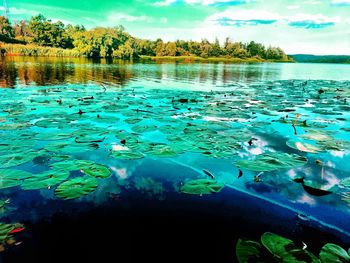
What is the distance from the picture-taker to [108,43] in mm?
82375

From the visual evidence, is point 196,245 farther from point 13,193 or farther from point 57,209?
point 13,193

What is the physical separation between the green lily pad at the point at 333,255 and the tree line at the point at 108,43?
Result: 8555 centimetres

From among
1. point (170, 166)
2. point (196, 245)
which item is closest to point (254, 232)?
point (196, 245)

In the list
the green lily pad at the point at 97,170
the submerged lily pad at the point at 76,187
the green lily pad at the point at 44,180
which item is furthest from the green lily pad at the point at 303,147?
the green lily pad at the point at 44,180

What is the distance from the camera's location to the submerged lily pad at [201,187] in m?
4.14

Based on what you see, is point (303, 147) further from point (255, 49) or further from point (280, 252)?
point (255, 49)

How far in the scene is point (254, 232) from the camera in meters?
3.29

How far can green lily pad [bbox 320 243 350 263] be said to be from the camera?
262cm

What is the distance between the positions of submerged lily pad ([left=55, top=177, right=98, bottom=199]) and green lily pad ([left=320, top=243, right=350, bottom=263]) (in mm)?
3174

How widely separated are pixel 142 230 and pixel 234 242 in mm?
1146

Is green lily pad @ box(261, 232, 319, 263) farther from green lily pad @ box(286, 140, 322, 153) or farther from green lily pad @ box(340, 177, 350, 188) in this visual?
green lily pad @ box(286, 140, 322, 153)

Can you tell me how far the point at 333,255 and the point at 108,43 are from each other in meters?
88.0

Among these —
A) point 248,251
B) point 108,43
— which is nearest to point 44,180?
point 248,251

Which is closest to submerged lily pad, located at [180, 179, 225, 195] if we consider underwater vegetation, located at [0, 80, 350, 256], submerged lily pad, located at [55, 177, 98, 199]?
underwater vegetation, located at [0, 80, 350, 256]
